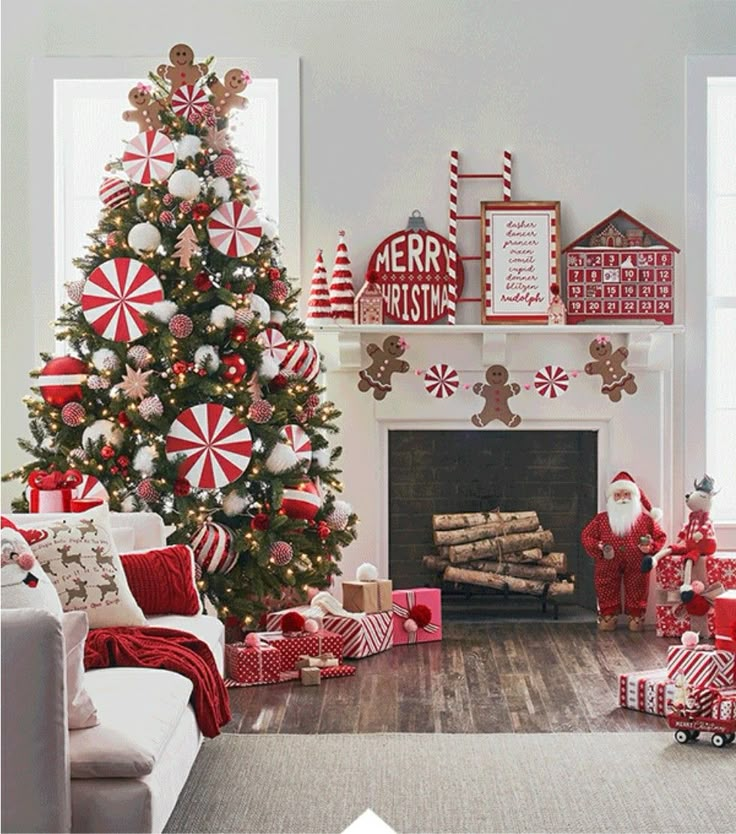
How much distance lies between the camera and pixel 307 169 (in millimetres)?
6270

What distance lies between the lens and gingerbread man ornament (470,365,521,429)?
6.29 metres

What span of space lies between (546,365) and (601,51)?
1526 millimetres

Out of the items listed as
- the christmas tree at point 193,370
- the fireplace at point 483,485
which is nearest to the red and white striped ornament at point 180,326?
the christmas tree at point 193,370

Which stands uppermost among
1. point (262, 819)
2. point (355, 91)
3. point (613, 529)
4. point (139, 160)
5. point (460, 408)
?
point (355, 91)

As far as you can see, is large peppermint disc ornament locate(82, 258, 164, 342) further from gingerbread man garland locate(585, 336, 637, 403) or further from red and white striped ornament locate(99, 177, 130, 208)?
gingerbread man garland locate(585, 336, 637, 403)

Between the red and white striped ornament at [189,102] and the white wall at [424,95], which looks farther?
the white wall at [424,95]

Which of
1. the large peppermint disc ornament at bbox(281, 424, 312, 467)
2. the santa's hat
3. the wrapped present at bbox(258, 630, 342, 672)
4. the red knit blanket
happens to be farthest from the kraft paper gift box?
the red knit blanket

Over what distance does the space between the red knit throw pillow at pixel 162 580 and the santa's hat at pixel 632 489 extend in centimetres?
250

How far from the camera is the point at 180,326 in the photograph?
5.38 m

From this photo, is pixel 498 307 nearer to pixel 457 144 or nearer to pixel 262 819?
pixel 457 144

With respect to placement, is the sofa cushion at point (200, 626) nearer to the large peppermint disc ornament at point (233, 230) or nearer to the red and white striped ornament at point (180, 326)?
the red and white striped ornament at point (180, 326)

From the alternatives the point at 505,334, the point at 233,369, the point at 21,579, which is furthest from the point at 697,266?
the point at 21,579

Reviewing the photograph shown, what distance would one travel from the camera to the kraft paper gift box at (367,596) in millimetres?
5758

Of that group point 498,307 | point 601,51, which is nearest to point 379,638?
point 498,307
